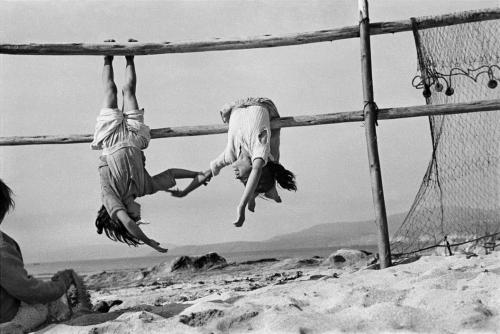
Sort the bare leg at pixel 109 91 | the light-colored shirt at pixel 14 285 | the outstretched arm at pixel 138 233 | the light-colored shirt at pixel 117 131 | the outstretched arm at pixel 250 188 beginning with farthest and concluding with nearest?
the bare leg at pixel 109 91 → the light-colored shirt at pixel 117 131 → the outstretched arm at pixel 138 233 → the outstretched arm at pixel 250 188 → the light-colored shirt at pixel 14 285

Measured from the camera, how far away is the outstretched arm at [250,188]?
4.27 metres

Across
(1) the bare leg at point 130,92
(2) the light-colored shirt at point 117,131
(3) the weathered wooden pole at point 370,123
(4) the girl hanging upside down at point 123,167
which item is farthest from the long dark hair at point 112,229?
(3) the weathered wooden pole at point 370,123

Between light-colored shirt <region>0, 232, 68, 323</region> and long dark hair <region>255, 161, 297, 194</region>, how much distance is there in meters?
1.76

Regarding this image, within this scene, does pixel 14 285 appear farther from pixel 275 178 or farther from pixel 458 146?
pixel 458 146

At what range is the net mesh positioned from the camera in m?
4.95

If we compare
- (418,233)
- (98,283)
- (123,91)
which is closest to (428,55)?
(418,233)

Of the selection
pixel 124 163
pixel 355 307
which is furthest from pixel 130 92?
pixel 355 307

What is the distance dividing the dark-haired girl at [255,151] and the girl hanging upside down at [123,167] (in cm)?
31

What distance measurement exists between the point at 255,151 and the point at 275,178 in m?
0.32

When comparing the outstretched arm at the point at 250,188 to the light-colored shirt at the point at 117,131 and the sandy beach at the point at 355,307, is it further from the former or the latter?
the light-colored shirt at the point at 117,131

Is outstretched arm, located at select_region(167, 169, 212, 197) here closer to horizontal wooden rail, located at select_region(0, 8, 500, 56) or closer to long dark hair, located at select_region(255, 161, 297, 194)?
long dark hair, located at select_region(255, 161, 297, 194)

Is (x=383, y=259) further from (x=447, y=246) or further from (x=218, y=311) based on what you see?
(x=218, y=311)

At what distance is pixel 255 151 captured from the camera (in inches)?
179

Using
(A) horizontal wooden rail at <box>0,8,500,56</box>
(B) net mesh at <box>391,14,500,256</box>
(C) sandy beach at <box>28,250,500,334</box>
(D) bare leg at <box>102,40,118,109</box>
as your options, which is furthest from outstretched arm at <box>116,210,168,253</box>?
(B) net mesh at <box>391,14,500,256</box>
